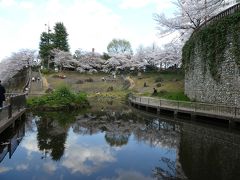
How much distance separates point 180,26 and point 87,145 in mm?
28731

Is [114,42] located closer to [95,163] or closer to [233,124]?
[233,124]

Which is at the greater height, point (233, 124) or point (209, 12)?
point (209, 12)

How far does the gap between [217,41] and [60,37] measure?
66.2 m

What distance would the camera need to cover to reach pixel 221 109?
21.3 metres

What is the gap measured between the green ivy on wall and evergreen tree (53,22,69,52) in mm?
59193

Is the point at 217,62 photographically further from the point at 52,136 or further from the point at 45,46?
the point at 45,46

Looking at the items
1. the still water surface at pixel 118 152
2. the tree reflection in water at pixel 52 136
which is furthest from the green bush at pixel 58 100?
the still water surface at pixel 118 152

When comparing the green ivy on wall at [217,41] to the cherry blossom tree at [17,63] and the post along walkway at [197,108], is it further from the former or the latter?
the cherry blossom tree at [17,63]

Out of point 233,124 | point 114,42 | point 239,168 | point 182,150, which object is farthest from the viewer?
point 114,42

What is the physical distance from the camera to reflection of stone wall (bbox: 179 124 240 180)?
1029cm

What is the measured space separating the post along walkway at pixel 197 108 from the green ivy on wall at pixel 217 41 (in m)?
3.06

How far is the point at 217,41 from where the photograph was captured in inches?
987

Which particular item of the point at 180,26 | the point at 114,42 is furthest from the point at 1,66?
the point at 180,26

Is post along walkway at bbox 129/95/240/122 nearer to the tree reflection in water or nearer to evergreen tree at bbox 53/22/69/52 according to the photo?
the tree reflection in water
